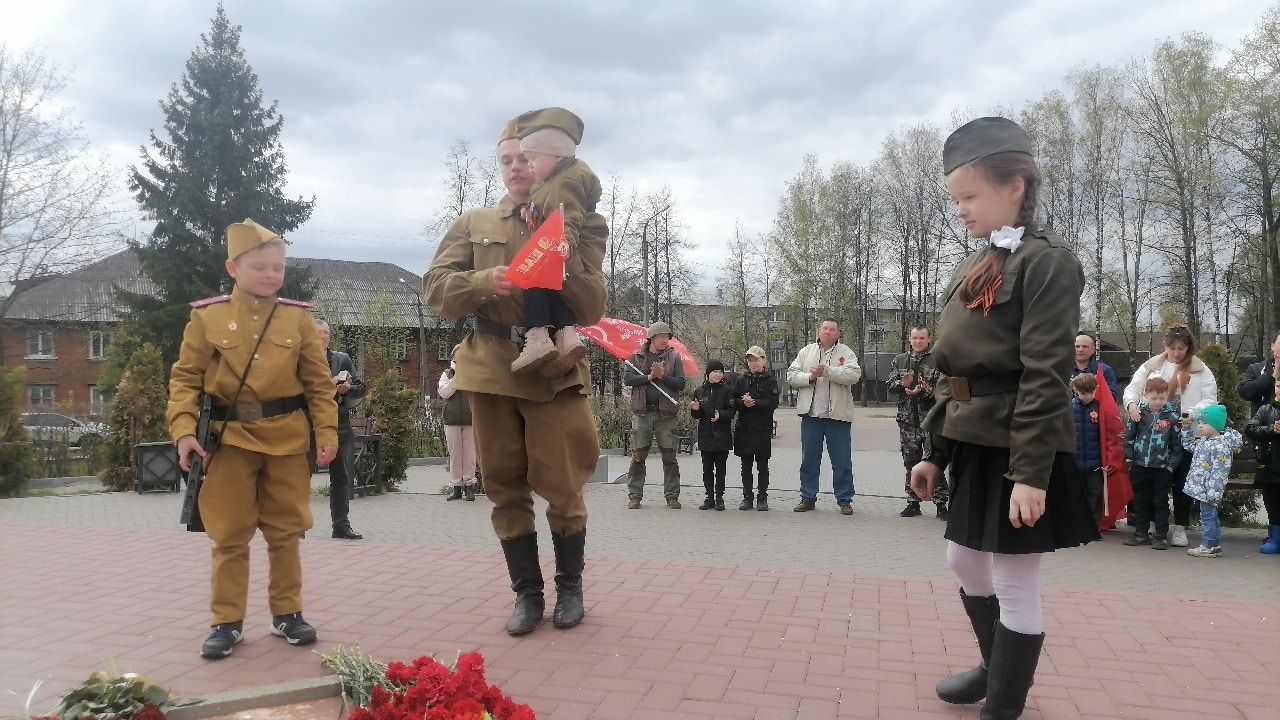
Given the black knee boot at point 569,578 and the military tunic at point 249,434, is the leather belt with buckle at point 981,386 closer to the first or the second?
the black knee boot at point 569,578

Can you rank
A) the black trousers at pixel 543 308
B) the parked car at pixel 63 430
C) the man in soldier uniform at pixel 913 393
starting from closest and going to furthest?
1. the black trousers at pixel 543 308
2. the man in soldier uniform at pixel 913 393
3. the parked car at pixel 63 430

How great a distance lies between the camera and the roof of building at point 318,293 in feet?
55.4

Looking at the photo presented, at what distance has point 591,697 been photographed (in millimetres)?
3201

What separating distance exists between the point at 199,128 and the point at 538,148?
30383 mm

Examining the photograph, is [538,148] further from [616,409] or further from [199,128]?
[199,128]

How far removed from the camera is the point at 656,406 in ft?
30.2

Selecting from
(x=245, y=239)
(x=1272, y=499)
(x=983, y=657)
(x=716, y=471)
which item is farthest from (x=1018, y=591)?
(x=716, y=471)

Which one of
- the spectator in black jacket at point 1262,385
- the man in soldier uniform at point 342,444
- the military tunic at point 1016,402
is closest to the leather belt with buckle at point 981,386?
the military tunic at point 1016,402

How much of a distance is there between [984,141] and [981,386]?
0.80 metres

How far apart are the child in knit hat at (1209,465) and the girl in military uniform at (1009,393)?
480cm

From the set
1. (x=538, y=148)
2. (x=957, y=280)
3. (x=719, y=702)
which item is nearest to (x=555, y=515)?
(x=719, y=702)

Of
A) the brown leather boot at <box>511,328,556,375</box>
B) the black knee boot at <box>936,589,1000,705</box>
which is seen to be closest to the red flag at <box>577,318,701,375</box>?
the brown leather boot at <box>511,328,556,375</box>

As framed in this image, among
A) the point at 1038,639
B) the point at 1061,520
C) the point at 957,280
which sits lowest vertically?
the point at 1038,639

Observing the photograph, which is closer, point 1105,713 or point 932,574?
point 1105,713
